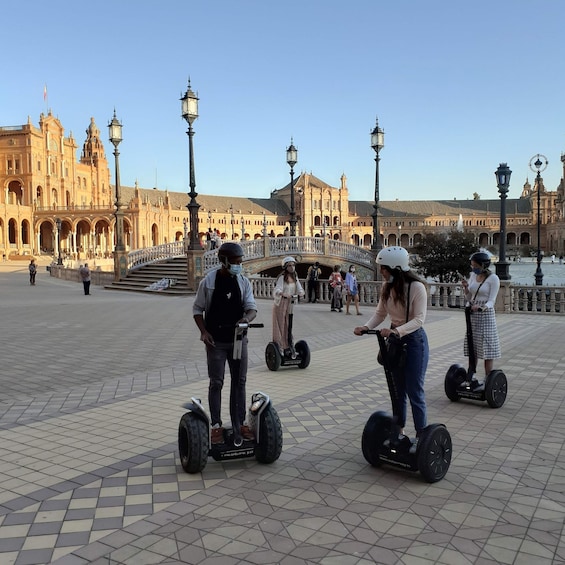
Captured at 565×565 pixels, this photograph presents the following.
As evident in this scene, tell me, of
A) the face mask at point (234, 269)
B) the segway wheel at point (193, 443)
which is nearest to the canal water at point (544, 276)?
the face mask at point (234, 269)

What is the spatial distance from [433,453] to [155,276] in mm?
24599

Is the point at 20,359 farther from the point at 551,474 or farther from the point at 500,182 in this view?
the point at 500,182

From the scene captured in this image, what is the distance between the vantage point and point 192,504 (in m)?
4.12

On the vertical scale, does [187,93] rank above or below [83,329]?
above

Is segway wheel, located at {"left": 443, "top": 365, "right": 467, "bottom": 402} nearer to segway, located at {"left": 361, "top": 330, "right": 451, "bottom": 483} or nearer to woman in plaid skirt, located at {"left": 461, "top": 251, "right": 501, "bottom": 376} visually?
woman in plaid skirt, located at {"left": 461, "top": 251, "right": 501, "bottom": 376}

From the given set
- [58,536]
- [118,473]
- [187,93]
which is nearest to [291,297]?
[118,473]

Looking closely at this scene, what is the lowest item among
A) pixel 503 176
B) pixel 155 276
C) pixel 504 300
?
pixel 504 300

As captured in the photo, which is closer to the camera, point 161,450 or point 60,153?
point 161,450

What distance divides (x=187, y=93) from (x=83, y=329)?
11261 millimetres

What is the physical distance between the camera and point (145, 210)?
84312 millimetres

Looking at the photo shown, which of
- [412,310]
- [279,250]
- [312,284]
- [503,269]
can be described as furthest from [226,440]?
[279,250]

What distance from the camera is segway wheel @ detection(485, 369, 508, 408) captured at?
21.6ft

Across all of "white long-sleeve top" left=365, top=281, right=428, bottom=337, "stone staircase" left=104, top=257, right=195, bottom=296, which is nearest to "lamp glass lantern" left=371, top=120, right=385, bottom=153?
"stone staircase" left=104, top=257, right=195, bottom=296

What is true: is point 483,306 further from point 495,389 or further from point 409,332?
point 409,332
